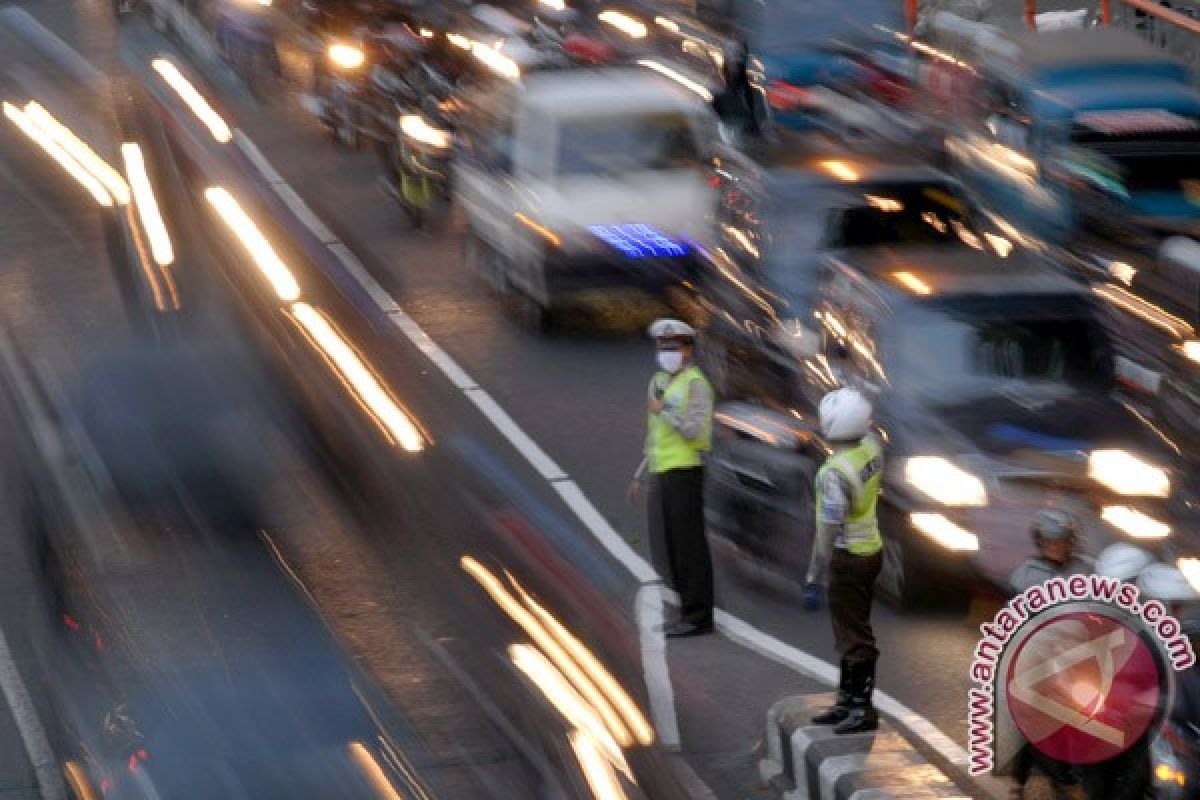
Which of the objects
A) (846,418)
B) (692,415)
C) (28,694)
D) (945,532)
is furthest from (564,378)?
(846,418)

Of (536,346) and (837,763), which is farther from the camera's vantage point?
(536,346)

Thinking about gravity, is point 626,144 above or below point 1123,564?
below

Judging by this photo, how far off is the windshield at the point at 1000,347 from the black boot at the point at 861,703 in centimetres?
337

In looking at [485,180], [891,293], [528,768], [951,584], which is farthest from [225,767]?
[485,180]

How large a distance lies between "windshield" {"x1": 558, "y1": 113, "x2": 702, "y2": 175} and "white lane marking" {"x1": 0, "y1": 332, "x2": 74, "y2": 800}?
312 inches

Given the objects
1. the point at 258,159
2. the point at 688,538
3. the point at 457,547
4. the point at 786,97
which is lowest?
the point at 258,159

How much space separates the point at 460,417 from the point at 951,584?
20.8ft

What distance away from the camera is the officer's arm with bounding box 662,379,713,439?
1443 centimetres

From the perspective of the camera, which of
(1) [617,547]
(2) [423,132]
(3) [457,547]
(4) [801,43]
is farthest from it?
(4) [801,43]

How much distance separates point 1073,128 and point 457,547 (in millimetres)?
15088

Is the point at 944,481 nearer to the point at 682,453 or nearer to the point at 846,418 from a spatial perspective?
the point at 682,453

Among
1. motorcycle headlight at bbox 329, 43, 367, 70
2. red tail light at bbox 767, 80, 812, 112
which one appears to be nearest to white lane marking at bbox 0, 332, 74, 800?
red tail light at bbox 767, 80, 812, 112

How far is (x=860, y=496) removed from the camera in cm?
1231

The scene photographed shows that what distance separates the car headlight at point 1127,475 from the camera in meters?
14.5
